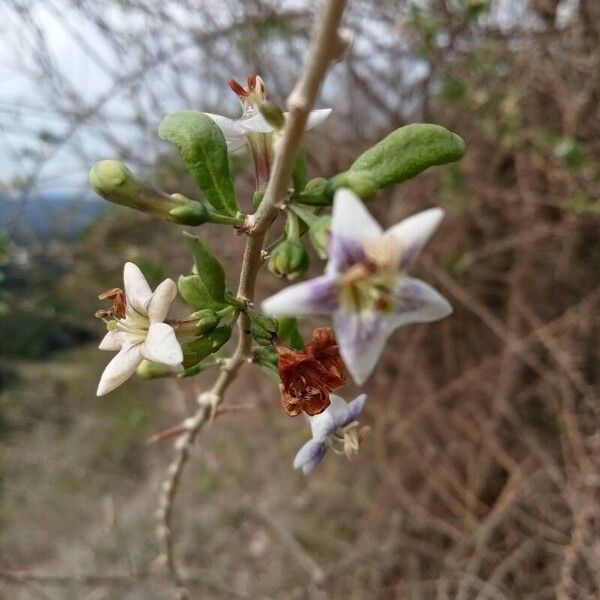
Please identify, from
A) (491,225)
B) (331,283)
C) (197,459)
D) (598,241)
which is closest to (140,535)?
(197,459)

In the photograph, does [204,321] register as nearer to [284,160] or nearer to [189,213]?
[189,213]

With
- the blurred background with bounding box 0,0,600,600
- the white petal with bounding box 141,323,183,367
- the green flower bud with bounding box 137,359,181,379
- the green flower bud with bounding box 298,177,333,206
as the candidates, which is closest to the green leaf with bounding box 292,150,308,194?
the green flower bud with bounding box 298,177,333,206

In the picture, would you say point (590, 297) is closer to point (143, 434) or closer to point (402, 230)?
point (402, 230)

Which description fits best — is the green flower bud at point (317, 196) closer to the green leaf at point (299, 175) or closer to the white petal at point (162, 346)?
the green leaf at point (299, 175)

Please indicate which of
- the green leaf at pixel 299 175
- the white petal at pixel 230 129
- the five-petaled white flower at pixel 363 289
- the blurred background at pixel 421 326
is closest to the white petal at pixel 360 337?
the five-petaled white flower at pixel 363 289

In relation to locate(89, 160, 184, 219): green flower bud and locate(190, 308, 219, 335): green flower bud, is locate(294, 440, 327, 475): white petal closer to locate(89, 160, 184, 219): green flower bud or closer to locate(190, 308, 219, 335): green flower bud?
locate(190, 308, 219, 335): green flower bud

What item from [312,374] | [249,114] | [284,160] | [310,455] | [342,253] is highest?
[249,114]

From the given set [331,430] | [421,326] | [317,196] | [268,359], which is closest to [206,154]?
[317,196]
